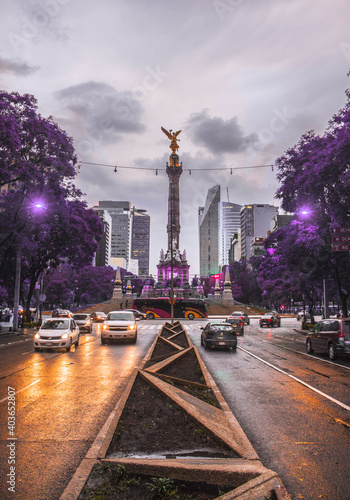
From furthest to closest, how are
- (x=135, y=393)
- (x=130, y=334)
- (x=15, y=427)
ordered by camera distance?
1. (x=130, y=334)
2. (x=135, y=393)
3. (x=15, y=427)

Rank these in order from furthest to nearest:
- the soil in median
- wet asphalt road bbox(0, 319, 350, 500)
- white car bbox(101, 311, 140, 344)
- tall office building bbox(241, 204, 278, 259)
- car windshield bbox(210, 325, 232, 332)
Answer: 1. tall office building bbox(241, 204, 278, 259)
2. white car bbox(101, 311, 140, 344)
3. car windshield bbox(210, 325, 232, 332)
4. the soil in median
5. wet asphalt road bbox(0, 319, 350, 500)

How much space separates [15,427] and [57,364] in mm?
7380

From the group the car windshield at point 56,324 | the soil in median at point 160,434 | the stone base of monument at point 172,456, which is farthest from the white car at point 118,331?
the soil in median at point 160,434

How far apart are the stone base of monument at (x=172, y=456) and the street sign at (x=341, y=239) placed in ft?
39.0

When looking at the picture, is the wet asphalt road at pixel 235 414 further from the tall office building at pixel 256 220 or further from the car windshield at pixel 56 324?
the tall office building at pixel 256 220

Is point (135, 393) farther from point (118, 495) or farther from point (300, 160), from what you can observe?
point (300, 160)

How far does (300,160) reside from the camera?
1016 inches

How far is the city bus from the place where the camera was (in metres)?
56.0

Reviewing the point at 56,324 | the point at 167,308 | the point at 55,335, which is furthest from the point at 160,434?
the point at 167,308

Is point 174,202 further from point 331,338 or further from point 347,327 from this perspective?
point 347,327

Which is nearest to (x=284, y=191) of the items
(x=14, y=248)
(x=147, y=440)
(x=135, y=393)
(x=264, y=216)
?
(x=14, y=248)

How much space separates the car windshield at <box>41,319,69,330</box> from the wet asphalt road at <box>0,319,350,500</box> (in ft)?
10.8

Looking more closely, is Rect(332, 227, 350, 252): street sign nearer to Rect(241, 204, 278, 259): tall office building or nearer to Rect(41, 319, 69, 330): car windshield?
Rect(41, 319, 69, 330): car windshield

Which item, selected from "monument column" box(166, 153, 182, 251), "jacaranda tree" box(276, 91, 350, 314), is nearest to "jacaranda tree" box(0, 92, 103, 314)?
"jacaranda tree" box(276, 91, 350, 314)
